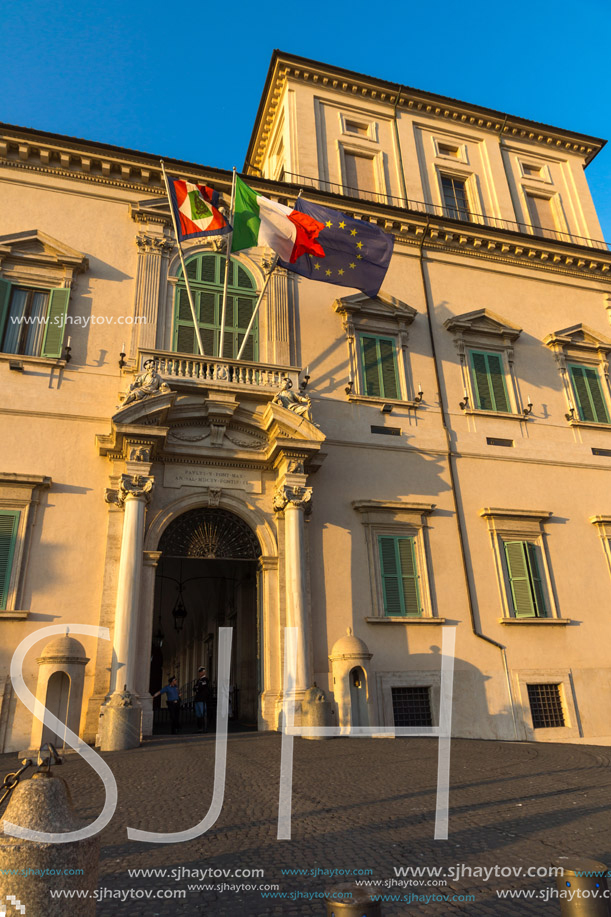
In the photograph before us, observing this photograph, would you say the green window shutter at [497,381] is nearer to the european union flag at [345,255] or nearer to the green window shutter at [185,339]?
the european union flag at [345,255]

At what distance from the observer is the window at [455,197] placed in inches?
784

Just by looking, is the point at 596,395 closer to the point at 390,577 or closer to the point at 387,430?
the point at 387,430

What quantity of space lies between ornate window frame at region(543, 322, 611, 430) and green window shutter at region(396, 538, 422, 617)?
6.71m

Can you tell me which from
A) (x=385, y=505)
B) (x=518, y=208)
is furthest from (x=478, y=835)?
(x=518, y=208)

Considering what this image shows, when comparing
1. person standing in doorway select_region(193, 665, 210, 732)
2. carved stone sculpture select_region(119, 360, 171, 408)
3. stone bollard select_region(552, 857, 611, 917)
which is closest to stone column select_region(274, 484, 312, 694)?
carved stone sculpture select_region(119, 360, 171, 408)

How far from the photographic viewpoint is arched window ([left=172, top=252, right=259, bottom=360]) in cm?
1484

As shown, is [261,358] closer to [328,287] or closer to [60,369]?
[328,287]

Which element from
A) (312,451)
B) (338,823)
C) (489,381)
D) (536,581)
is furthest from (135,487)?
(489,381)

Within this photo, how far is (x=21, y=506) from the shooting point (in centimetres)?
1205

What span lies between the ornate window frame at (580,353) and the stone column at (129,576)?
1197cm

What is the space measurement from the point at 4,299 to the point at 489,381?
1218 centimetres

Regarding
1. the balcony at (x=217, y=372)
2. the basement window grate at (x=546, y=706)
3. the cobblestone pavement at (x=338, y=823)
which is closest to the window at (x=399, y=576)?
the basement window grate at (x=546, y=706)

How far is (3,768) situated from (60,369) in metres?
7.93

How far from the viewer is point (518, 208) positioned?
20828 mm
